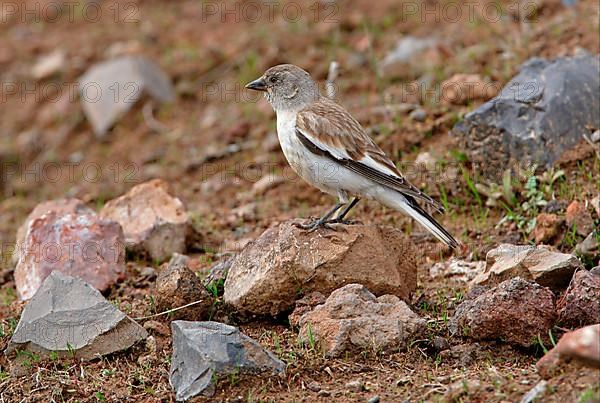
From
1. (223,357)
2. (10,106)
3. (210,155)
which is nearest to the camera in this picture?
(223,357)

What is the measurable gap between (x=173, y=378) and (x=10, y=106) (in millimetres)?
7655

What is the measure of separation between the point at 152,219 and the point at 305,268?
200 centimetres

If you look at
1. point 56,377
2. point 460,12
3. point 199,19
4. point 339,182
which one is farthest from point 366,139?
point 199,19

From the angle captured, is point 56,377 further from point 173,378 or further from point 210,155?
point 210,155

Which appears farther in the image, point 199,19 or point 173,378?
point 199,19

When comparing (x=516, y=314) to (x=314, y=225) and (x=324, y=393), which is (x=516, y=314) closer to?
(x=324, y=393)

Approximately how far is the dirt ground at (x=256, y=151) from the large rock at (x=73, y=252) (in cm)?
15

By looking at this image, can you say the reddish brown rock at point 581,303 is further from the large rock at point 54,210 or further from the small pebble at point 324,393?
the large rock at point 54,210

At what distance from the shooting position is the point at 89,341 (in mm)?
5273

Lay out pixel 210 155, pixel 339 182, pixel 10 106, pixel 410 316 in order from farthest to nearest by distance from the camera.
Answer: pixel 10 106, pixel 210 155, pixel 339 182, pixel 410 316

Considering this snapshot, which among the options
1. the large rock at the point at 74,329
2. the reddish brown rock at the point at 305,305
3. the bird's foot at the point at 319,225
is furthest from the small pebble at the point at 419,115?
the large rock at the point at 74,329

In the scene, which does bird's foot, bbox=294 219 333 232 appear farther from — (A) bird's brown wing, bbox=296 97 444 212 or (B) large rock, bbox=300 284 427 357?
(B) large rock, bbox=300 284 427 357

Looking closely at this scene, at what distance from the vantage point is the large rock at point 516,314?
4.89 metres

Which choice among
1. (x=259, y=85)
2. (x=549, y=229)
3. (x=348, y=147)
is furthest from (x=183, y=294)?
(x=549, y=229)
